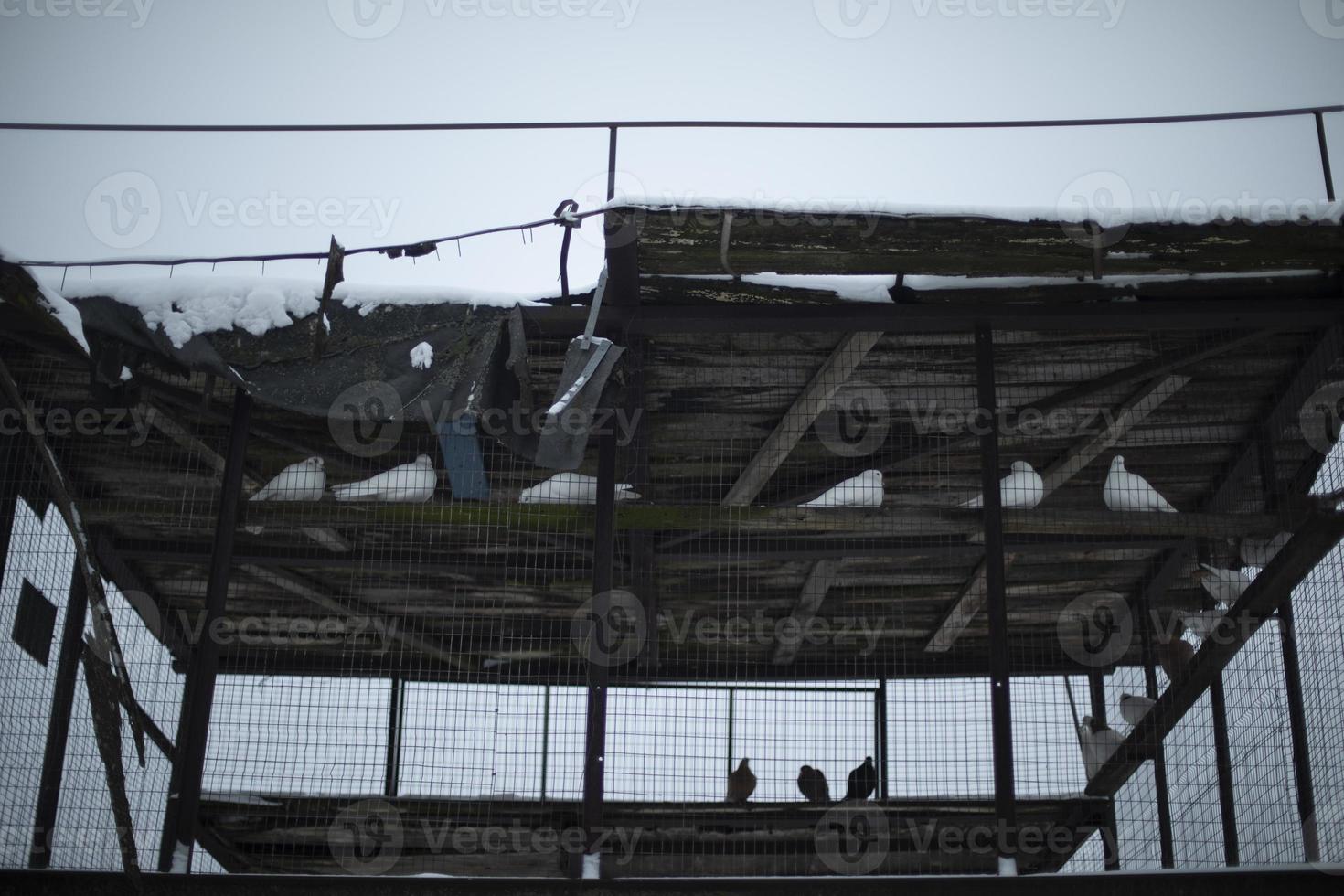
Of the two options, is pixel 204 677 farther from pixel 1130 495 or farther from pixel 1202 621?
pixel 1202 621

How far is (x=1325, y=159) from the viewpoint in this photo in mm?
5770

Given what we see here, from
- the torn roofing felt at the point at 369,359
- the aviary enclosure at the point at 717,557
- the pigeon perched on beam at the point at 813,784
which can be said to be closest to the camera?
the aviary enclosure at the point at 717,557

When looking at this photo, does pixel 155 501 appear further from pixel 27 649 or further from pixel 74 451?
pixel 27 649

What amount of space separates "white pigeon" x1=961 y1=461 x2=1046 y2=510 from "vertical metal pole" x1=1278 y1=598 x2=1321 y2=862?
1611mm

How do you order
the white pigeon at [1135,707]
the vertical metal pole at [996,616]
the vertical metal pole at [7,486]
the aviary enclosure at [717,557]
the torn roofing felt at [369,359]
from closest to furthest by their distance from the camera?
the vertical metal pole at [996,616]
the aviary enclosure at [717,557]
the torn roofing felt at [369,359]
the vertical metal pole at [7,486]
the white pigeon at [1135,707]

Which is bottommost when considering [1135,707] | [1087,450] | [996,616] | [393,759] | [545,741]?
[393,759]

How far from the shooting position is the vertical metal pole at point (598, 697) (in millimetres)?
4699

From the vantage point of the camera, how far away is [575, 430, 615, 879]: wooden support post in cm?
469

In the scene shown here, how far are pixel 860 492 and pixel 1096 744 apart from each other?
121 inches

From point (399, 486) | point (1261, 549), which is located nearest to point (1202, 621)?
point (1261, 549)

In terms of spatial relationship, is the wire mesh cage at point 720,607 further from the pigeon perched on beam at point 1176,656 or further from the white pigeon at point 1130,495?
the pigeon perched on beam at point 1176,656

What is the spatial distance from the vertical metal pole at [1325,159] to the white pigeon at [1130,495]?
173 centimetres

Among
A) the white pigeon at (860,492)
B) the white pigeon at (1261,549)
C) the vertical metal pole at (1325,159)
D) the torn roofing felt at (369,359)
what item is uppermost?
the vertical metal pole at (1325,159)

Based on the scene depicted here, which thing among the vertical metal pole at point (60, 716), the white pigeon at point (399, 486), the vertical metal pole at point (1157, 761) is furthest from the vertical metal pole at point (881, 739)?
the vertical metal pole at point (60, 716)
